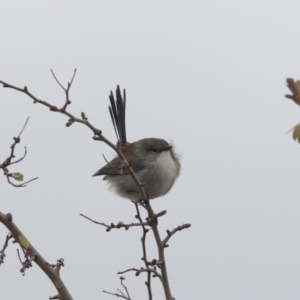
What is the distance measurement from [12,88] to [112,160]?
432 cm

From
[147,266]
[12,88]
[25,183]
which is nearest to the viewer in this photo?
[12,88]

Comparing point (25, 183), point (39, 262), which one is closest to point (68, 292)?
point (39, 262)

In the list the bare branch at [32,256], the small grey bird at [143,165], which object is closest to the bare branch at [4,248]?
the bare branch at [32,256]

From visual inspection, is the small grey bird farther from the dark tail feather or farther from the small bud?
the small bud

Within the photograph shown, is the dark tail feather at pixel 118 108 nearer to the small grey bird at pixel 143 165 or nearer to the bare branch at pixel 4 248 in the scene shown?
the small grey bird at pixel 143 165

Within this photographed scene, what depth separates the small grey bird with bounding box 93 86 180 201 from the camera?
6.29m

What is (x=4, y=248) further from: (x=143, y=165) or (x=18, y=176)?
(x=143, y=165)

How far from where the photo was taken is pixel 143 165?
6.46 m

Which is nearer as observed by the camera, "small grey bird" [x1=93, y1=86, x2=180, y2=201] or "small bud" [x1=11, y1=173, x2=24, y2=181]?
"small bud" [x1=11, y1=173, x2=24, y2=181]

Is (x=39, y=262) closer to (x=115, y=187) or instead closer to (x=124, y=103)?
(x=115, y=187)

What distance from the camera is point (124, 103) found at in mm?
6770

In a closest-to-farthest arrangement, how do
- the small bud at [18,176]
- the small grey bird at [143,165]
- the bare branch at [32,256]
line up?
the bare branch at [32,256] → the small bud at [18,176] → the small grey bird at [143,165]

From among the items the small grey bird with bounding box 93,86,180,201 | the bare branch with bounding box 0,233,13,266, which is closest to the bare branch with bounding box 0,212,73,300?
the bare branch with bounding box 0,233,13,266

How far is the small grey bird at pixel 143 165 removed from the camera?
20.6ft
